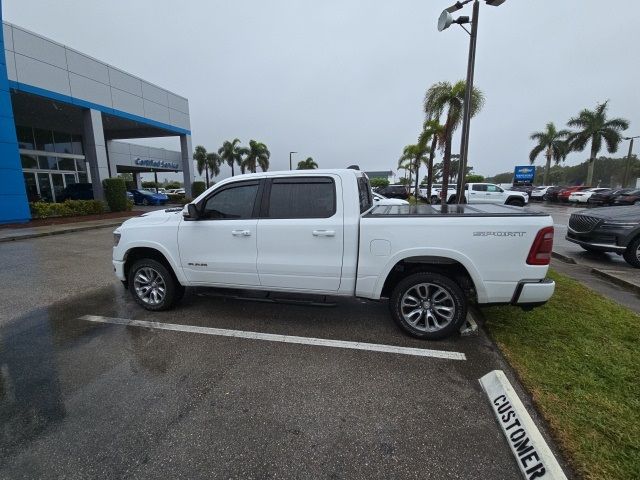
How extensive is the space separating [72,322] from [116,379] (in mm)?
1871

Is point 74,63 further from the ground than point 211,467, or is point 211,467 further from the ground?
point 74,63

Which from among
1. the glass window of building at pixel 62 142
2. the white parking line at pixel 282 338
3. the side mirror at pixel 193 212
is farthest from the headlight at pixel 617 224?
the glass window of building at pixel 62 142

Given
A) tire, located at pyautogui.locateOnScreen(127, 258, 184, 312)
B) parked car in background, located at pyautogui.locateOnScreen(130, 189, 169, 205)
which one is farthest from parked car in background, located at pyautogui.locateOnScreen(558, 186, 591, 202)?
parked car in background, located at pyautogui.locateOnScreen(130, 189, 169, 205)

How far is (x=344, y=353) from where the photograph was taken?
10.9ft

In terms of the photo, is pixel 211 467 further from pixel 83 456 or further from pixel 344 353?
pixel 344 353

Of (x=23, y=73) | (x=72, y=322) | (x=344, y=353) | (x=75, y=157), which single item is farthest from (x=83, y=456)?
(x=75, y=157)

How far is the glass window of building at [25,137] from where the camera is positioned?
2025 centimetres

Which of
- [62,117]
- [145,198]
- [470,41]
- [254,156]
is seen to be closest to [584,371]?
[470,41]

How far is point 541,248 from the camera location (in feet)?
9.98

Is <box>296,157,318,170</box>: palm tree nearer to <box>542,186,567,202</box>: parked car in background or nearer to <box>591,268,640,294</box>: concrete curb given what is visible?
<box>542,186,567,202</box>: parked car in background

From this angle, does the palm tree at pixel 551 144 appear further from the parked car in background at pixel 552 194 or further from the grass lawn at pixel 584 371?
the grass lawn at pixel 584 371

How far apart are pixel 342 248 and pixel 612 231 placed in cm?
696

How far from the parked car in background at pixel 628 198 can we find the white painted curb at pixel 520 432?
25496 millimetres

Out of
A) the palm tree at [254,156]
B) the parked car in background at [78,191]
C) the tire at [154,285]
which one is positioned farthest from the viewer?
the palm tree at [254,156]
